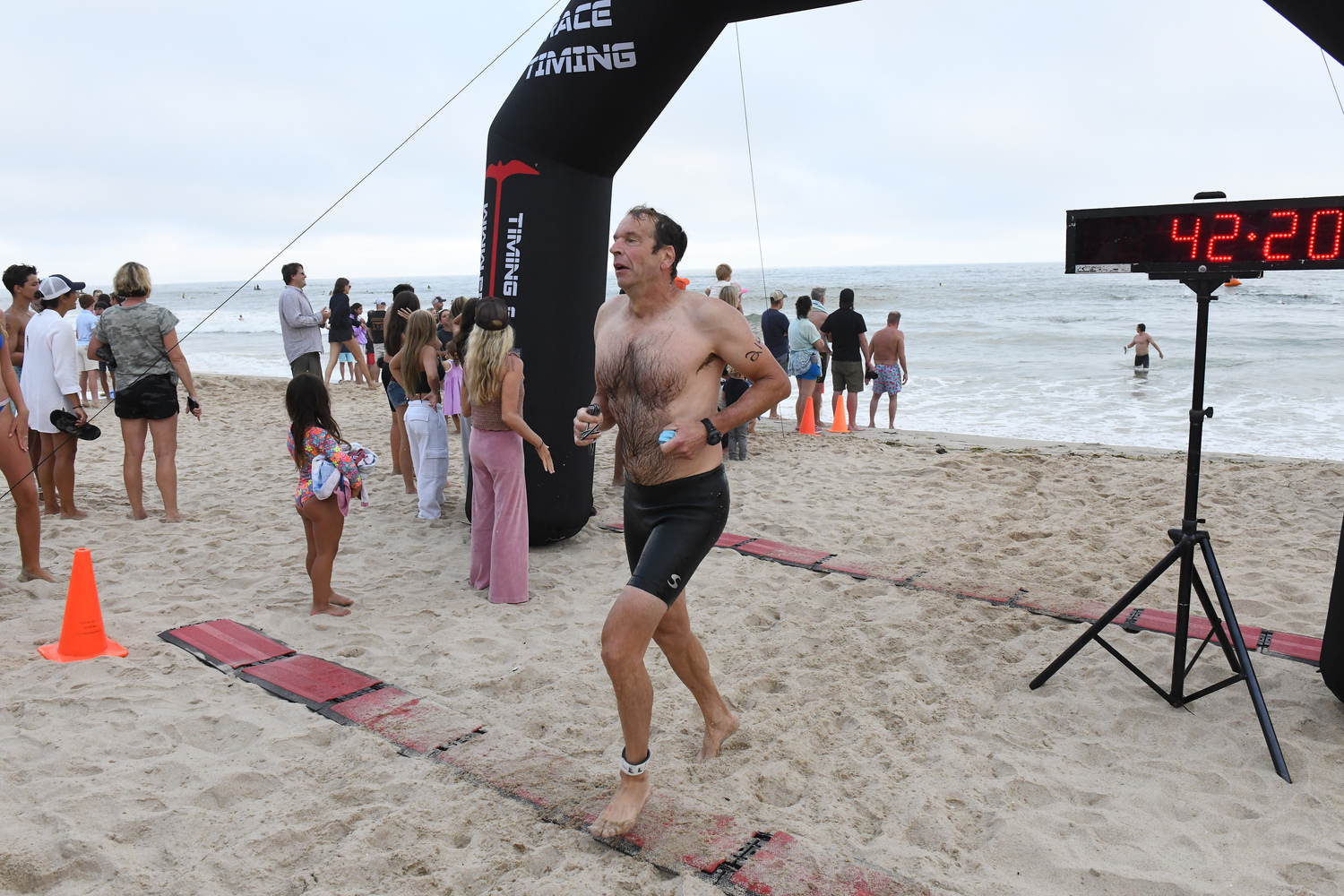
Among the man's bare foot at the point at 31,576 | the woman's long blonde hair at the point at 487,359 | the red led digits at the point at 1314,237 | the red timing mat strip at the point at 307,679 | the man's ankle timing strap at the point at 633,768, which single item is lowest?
the red timing mat strip at the point at 307,679

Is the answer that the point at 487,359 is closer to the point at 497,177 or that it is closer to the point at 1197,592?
the point at 497,177

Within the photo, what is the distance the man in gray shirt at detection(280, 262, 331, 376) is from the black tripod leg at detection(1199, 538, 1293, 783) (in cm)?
773

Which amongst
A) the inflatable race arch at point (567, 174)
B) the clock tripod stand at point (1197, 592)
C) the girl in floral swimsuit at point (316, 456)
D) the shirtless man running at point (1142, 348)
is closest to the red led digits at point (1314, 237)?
the clock tripod stand at point (1197, 592)

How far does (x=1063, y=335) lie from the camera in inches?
1053

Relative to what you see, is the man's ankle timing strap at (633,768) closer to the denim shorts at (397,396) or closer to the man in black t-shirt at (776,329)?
the denim shorts at (397,396)

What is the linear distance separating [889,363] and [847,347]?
1030mm

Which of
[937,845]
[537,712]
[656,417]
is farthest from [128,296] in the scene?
[937,845]

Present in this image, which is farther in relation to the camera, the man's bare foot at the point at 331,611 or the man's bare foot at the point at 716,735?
the man's bare foot at the point at 331,611

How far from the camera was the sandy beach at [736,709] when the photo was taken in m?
2.67

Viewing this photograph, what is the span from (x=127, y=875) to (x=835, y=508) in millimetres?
5496

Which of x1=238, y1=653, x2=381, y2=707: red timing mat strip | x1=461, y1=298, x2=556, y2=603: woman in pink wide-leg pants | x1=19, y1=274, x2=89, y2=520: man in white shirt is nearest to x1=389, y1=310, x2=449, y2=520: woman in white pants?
x1=461, y1=298, x2=556, y2=603: woman in pink wide-leg pants

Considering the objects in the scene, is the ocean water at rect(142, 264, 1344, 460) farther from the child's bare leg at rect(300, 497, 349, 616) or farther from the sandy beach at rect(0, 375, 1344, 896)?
the child's bare leg at rect(300, 497, 349, 616)

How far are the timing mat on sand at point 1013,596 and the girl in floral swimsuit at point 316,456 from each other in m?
2.28

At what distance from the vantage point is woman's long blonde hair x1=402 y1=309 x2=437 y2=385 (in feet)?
20.4
